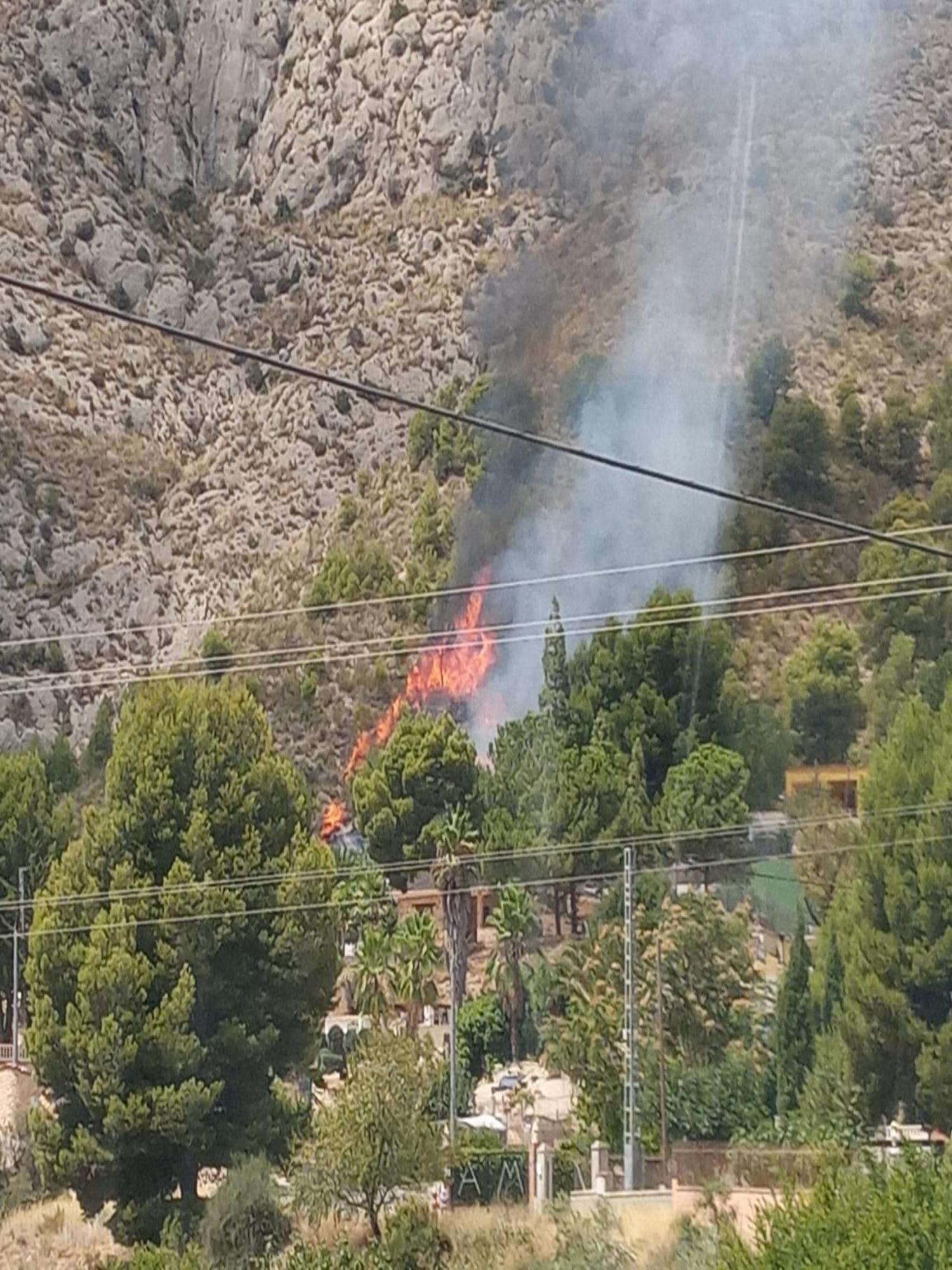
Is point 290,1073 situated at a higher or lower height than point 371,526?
lower

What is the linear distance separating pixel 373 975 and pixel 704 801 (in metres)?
5.95

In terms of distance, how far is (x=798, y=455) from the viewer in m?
43.3

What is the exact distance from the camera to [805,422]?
43.4 metres

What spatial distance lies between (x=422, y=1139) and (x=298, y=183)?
123ft

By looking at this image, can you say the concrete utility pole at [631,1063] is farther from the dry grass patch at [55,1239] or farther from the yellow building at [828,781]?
the yellow building at [828,781]

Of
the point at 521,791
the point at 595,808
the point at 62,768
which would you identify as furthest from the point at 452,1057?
the point at 62,768

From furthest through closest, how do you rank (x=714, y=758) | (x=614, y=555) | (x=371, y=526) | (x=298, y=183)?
(x=298, y=183) < (x=371, y=526) < (x=614, y=555) < (x=714, y=758)

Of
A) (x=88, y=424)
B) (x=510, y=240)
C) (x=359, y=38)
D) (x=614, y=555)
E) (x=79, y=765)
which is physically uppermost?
(x=359, y=38)

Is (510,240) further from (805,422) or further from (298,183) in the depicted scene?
(805,422)

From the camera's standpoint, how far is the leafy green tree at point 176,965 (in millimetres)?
Result: 25938

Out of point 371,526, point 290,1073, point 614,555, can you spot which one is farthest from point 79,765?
point 290,1073

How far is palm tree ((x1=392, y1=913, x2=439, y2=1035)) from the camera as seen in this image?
108ft

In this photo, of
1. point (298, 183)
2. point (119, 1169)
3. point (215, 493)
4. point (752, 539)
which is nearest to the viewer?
point (119, 1169)

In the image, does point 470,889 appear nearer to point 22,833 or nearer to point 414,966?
point 414,966
